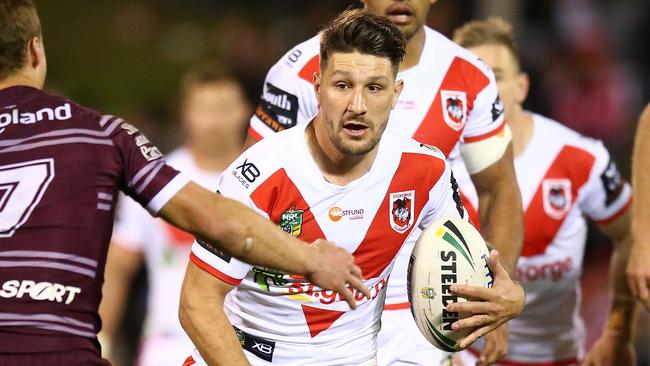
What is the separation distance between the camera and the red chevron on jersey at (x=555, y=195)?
7.02 metres

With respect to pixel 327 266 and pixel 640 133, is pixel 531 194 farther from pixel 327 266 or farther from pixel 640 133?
pixel 327 266

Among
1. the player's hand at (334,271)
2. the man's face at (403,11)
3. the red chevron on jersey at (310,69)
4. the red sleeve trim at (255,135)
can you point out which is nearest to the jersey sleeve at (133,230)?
→ the red sleeve trim at (255,135)

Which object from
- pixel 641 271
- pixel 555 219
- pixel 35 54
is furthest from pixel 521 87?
pixel 35 54

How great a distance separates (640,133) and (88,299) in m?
2.73

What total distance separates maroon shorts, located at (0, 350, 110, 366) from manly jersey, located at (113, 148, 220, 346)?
337cm

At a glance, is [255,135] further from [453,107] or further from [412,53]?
[453,107]

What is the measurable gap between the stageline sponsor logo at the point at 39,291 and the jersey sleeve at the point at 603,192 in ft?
11.9

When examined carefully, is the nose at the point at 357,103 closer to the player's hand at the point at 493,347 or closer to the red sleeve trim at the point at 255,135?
the red sleeve trim at the point at 255,135

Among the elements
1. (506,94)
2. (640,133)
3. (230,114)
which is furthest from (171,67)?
(640,133)

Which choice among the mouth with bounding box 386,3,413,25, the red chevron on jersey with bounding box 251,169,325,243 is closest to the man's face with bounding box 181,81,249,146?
the mouth with bounding box 386,3,413,25

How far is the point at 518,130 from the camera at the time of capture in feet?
23.4

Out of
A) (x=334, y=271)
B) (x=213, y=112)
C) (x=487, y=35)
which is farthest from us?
(x=213, y=112)

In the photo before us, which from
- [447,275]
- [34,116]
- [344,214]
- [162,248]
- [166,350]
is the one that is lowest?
[166,350]

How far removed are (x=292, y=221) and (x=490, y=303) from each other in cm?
83
